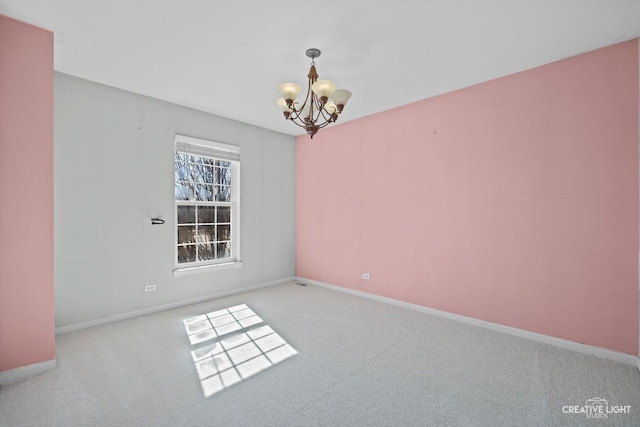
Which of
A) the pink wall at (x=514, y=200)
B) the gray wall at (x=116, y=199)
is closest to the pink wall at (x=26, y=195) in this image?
the gray wall at (x=116, y=199)

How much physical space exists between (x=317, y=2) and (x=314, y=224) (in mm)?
3426

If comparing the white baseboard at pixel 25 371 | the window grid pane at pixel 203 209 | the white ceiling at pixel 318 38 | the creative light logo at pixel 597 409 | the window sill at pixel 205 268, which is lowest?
the creative light logo at pixel 597 409

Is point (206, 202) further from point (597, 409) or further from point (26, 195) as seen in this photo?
point (597, 409)

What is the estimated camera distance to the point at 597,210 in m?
2.55

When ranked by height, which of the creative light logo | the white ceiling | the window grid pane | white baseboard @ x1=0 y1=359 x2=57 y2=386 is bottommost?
the creative light logo

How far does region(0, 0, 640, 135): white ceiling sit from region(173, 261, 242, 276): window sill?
2200 mm

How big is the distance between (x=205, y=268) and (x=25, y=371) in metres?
2.01

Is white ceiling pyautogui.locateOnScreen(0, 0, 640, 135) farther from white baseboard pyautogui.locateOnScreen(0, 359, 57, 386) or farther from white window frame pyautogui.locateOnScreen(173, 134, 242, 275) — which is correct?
white baseboard pyautogui.locateOnScreen(0, 359, 57, 386)

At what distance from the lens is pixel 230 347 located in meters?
2.71

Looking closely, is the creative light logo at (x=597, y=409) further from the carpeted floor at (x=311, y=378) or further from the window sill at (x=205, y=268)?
the window sill at (x=205, y=268)

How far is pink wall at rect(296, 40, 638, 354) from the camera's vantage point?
2475mm

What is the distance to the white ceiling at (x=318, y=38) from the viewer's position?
2.05m

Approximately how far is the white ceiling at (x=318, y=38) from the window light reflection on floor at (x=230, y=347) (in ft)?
8.52

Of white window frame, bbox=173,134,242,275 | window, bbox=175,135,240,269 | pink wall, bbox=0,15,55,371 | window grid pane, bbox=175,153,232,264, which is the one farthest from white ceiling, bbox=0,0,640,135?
window grid pane, bbox=175,153,232,264
